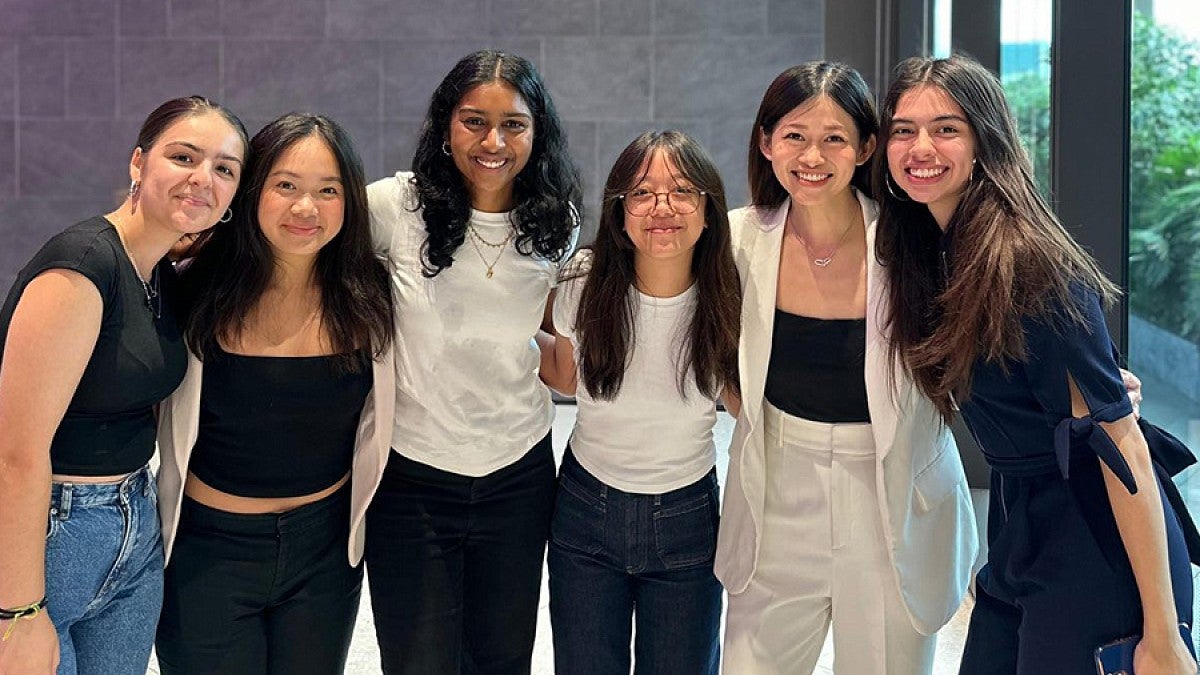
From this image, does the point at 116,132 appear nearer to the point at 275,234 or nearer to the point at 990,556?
the point at 275,234

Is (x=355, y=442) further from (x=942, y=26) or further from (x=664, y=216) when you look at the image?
(x=942, y=26)

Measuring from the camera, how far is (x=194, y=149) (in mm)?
2092

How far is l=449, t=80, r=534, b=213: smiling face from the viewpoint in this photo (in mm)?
2436

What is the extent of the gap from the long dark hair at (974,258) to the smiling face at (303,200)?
1008 millimetres

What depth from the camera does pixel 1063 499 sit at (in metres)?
1.94

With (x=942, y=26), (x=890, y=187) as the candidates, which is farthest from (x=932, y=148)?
(x=942, y=26)

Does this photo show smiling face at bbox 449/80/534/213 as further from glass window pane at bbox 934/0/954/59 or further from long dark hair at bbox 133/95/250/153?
glass window pane at bbox 934/0/954/59

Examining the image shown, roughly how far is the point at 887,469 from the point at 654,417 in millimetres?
446

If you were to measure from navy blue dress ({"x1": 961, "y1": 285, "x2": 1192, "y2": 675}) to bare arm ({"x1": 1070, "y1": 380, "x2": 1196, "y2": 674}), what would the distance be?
0.03 m

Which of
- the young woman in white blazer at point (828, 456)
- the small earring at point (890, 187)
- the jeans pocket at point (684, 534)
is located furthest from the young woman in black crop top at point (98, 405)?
the small earring at point (890, 187)

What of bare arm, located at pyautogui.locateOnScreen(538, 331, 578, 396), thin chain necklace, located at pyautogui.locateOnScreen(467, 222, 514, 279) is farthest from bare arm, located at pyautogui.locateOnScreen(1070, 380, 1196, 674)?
thin chain necklace, located at pyautogui.locateOnScreen(467, 222, 514, 279)

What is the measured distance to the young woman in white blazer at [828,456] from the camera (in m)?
2.23

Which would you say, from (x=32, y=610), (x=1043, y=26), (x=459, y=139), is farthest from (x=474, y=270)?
(x=1043, y=26)

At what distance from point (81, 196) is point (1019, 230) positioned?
5.96m
